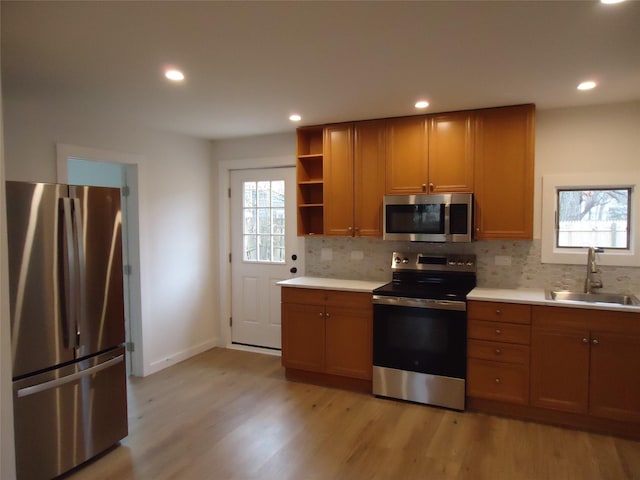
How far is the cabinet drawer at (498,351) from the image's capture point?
3.02 meters

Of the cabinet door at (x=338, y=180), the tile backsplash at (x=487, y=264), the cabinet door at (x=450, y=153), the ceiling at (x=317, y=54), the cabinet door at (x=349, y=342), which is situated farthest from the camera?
the cabinet door at (x=338, y=180)

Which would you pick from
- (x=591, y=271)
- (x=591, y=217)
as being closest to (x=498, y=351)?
(x=591, y=271)

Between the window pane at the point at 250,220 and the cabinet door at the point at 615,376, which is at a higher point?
the window pane at the point at 250,220

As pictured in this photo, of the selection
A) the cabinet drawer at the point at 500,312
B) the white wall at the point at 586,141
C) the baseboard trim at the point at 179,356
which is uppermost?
the white wall at the point at 586,141

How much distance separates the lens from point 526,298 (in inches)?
119

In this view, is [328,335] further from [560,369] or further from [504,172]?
[504,172]

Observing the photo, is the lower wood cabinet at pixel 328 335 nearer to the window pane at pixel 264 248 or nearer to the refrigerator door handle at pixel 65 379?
the window pane at pixel 264 248

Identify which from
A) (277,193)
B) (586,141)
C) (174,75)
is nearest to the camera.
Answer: (174,75)

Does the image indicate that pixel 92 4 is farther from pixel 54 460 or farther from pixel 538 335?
pixel 538 335

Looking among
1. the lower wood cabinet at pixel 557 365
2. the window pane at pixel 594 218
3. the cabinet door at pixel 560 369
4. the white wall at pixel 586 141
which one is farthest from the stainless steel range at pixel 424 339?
the white wall at pixel 586 141

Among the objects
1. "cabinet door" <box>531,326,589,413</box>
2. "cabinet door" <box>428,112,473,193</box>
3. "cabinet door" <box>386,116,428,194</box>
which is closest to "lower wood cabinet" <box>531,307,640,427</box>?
"cabinet door" <box>531,326,589,413</box>

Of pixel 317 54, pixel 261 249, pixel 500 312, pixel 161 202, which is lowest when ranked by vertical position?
pixel 500 312

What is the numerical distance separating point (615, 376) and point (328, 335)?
209 cm

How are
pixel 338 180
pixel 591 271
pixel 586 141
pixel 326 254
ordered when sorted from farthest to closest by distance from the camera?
pixel 326 254 < pixel 338 180 < pixel 586 141 < pixel 591 271
